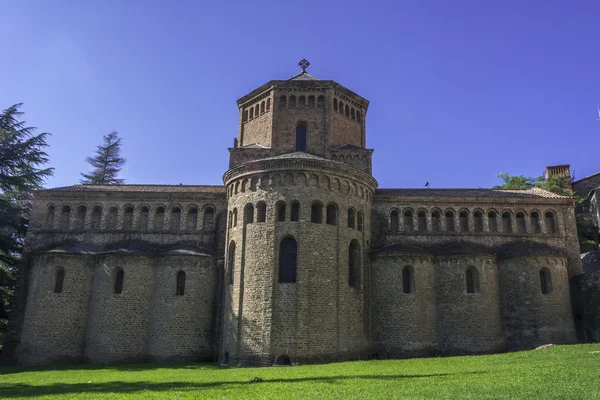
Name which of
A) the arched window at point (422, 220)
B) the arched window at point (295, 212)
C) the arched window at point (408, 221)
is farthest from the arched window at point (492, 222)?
the arched window at point (295, 212)

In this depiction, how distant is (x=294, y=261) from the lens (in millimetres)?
23969

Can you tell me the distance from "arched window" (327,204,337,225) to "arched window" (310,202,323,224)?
2.12 feet

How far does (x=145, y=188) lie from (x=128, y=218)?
245cm

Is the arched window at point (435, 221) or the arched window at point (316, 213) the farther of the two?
the arched window at point (435, 221)

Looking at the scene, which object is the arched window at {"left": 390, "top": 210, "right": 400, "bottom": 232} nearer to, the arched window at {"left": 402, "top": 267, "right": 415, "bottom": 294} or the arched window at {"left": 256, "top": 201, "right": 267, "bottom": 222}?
the arched window at {"left": 402, "top": 267, "right": 415, "bottom": 294}

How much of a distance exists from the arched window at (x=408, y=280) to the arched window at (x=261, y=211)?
9.20 meters

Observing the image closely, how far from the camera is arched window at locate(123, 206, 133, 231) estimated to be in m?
30.8

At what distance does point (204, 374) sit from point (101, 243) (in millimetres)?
14671

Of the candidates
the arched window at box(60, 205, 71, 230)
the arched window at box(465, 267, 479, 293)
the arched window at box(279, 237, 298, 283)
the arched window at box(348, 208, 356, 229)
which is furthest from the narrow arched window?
the arched window at box(60, 205, 71, 230)

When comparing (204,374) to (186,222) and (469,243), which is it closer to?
(186,222)

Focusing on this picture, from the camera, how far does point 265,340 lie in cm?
2241

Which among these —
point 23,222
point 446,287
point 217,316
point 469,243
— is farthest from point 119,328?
point 469,243

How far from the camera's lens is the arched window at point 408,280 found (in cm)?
2733

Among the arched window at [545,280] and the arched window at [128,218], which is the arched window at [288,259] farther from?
the arched window at [545,280]
